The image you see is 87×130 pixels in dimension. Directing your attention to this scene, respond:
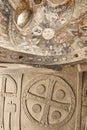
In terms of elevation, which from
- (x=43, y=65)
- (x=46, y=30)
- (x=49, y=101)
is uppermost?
(x=46, y=30)

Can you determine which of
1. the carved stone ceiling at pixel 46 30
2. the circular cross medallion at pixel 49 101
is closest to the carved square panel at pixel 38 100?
the circular cross medallion at pixel 49 101

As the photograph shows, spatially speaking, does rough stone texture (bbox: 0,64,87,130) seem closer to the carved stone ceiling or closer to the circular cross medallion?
the circular cross medallion

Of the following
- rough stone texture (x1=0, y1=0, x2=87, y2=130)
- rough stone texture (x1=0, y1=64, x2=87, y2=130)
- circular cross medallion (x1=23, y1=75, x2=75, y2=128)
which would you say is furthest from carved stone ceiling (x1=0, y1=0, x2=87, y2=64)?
circular cross medallion (x1=23, y1=75, x2=75, y2=128)

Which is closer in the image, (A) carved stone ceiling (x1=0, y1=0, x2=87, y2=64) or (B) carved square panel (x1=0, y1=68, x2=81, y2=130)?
(A) carved stone ceiling (x1=0, y1=0, x2=87, y2=64)

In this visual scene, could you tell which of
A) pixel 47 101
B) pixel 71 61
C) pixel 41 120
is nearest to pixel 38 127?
pixel 41 120

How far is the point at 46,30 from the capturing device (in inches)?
303

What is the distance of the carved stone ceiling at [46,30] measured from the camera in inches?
292

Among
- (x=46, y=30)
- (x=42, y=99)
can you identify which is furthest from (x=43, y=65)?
(x=42, y=99)

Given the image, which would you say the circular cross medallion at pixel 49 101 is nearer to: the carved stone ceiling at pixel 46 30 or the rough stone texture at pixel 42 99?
the rough stone texture at pixel 42 99

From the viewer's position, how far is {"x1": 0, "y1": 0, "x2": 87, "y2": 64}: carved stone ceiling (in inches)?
292

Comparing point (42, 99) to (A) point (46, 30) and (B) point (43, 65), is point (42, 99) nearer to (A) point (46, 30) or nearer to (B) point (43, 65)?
(B) point (43, 65)

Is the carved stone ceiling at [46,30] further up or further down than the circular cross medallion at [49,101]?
further up

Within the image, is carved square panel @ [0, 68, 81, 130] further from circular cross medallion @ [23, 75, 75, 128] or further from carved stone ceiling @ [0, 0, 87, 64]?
carved stone ceiling @ [0, 0, 87, 64]

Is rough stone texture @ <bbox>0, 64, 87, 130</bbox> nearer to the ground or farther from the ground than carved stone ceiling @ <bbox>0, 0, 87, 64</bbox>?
nearer to the ground
